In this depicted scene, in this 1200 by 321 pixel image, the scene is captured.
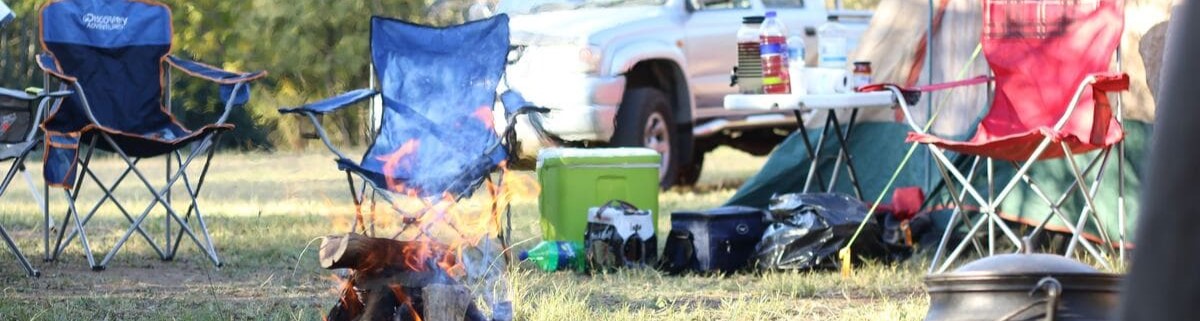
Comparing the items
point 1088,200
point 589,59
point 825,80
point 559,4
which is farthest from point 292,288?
point 559,4

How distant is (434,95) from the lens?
17.0ft

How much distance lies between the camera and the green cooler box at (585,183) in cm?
500

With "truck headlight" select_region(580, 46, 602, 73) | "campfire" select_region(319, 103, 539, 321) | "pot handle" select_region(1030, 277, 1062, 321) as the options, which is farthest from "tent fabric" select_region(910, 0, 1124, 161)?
"truck headlight" select_region(580, 46, 602, 73)

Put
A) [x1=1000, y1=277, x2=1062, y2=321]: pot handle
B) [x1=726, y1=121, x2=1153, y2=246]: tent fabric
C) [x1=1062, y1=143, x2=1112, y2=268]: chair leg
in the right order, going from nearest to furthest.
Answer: [x1=1000, y1=277, x2=1062, y2=321]: pot handle
[x1=1062, y1=143, x2=1112, y2=268]: chair leg
[x1=726, y1=121, x2=1153, y2=246]: tent fabric

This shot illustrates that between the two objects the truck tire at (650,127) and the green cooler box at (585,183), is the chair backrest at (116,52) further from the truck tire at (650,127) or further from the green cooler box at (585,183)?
the truck tire at (650,127)

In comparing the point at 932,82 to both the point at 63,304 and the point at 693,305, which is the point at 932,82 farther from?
the point at 63,304

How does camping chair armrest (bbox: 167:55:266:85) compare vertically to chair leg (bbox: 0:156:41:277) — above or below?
above

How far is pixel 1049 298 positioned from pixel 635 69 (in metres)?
5.68

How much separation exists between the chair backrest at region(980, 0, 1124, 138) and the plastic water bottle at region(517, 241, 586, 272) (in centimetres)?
120

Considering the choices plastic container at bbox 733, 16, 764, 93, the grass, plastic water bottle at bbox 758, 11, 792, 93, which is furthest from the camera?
plastic container at bbox 733, 16, 764, 93

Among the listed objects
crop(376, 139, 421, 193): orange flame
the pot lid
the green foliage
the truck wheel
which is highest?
the pot lid

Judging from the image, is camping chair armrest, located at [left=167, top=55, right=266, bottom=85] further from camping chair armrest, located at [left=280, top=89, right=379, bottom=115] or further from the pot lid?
the pot lid

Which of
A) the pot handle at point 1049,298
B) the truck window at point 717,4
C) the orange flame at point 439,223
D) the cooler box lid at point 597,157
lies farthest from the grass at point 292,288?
the truck window at point 717,4

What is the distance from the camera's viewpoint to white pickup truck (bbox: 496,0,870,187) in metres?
7.49
